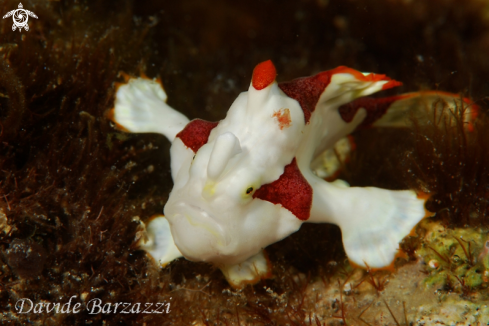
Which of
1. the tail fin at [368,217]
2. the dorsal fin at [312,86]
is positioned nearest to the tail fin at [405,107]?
the dorsal fin at [312,86]

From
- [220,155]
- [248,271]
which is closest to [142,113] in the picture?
[220,155]

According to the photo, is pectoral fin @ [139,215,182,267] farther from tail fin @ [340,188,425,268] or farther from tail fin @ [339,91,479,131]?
tail fin @ [339,91,479,131]

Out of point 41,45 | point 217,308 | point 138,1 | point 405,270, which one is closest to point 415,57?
point 405,270

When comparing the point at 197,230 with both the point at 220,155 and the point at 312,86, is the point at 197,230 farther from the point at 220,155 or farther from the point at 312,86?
the point at 312,86

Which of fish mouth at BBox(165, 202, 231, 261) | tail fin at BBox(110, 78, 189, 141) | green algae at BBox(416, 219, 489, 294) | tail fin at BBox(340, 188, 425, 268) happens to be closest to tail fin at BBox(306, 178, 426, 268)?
tail fin at BBox(340, 188, 425, 268)

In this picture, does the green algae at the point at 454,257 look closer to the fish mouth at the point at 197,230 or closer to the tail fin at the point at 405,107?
the tail fin at the point at 405,107

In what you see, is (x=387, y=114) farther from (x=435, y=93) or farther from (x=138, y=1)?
(x=138, y=1)
